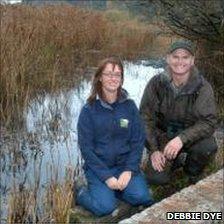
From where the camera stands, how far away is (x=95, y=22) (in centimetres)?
1165

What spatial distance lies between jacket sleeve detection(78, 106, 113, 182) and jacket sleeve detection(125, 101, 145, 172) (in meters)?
0.22

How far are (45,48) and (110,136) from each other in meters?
4.21

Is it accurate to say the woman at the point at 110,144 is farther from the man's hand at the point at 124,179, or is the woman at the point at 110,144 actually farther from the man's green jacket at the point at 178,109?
the man's green jacket at the point at 178,109

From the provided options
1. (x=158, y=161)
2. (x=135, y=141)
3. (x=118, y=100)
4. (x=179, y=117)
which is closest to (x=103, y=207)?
(x=135, y=141)

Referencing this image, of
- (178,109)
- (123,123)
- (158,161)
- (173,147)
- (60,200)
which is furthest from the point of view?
(178,109)

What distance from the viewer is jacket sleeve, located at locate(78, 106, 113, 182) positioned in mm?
3920

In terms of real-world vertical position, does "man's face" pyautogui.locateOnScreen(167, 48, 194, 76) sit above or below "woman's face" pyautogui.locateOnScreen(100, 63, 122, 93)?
above

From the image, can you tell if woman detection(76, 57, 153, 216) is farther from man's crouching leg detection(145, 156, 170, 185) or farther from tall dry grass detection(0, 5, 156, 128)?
tall dry grass detection(0, 5, 156, 128)

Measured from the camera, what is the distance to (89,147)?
3.96 meters

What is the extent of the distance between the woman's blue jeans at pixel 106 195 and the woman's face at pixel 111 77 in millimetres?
654

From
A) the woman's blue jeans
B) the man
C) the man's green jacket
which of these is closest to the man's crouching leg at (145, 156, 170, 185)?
the man

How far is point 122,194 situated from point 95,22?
8.00 metres

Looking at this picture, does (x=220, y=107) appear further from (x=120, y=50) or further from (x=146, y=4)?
(x=120, y=50)

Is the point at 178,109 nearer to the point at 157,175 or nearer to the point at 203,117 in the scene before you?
the point at 203,117
